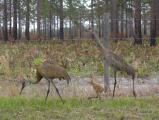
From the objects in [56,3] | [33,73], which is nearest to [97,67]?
[33,73]

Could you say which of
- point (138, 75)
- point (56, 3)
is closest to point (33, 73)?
point (138, 75)

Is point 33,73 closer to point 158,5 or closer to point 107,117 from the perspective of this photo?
point 107,117

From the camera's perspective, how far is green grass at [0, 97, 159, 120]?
803 cm

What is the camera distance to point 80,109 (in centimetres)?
862

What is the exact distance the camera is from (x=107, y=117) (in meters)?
8.03

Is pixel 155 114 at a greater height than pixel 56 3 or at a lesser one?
lesser

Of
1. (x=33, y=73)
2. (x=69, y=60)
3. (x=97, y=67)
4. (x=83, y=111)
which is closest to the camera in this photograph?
(x=83, y=111)

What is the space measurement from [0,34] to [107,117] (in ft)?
152

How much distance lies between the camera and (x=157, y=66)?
1680 cm

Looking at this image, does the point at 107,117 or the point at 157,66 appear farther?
the point at 157,66

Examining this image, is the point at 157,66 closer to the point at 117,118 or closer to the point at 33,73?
the point at 33,73

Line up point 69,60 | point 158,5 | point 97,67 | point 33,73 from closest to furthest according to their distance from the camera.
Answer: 1. point 33,73
2. point 97,67
3. point 69,60
4. point 158,5

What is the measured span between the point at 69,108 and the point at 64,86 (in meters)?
4.38

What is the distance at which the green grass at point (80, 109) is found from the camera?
26.3ft
